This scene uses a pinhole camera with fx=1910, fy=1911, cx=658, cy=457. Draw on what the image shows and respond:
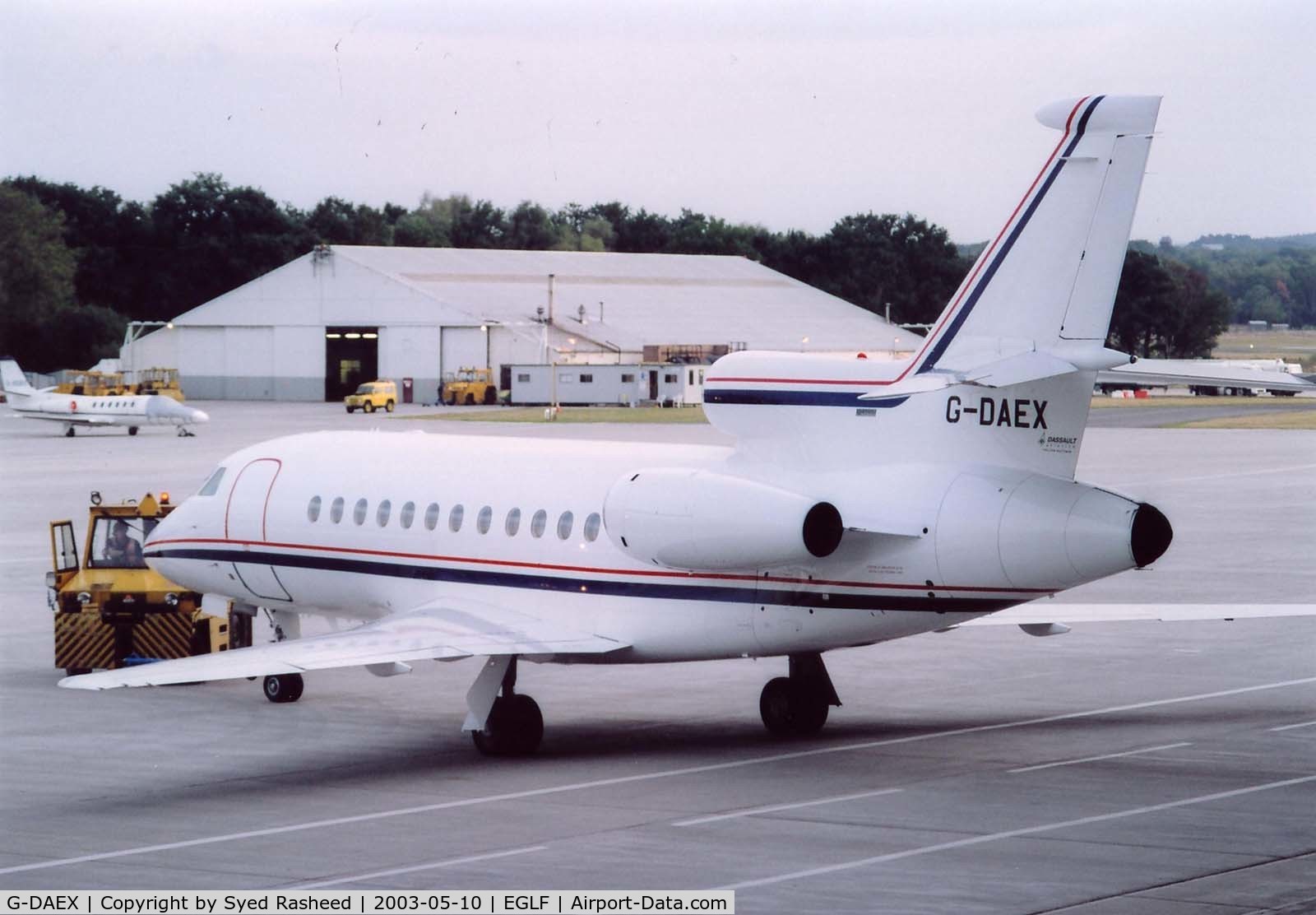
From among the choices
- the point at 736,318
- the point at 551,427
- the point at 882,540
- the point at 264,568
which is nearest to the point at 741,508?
the point at 882,540

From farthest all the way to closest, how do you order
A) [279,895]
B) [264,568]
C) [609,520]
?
1. [264,568]
2. [609,520]
3. [279,895]

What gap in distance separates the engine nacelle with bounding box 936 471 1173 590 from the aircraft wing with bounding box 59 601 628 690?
12.4ft

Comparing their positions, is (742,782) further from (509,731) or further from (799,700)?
(509,731)

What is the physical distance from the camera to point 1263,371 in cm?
1512

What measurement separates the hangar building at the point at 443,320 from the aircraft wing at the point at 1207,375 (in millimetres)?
82239

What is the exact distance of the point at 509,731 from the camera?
19.0m

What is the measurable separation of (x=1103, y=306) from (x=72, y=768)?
34.9ft

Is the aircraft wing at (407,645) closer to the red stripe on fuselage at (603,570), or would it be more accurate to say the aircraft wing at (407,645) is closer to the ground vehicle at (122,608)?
the red stripe on fuselage at (603,570)

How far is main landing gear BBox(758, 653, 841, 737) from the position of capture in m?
20.0

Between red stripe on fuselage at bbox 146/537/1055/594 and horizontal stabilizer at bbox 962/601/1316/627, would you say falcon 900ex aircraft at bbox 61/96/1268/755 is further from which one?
horizontal stabilizer at bbox 962/601/1316/627

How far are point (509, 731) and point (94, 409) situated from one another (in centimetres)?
6522

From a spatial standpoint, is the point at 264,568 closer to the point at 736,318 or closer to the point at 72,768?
the point at 72,768

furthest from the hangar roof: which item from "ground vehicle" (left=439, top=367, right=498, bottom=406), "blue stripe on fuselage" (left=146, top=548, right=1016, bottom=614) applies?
"blue stripe on fuselage" (left=146, top=548, right=1016, bottom=614)

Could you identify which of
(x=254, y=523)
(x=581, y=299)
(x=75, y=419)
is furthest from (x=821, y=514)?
(x=581, y=299)
